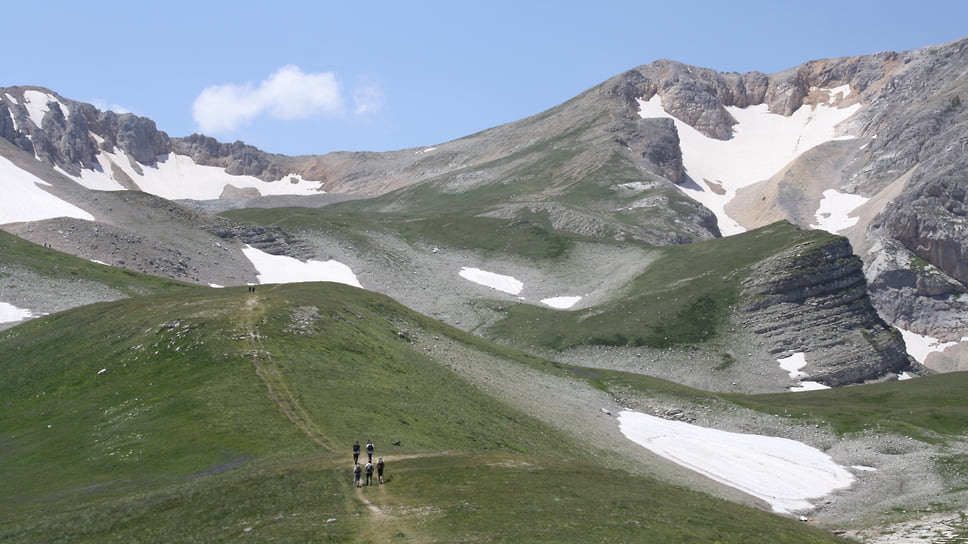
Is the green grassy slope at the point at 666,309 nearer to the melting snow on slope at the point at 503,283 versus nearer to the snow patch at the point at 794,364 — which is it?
the melting snow on slope at the point at 503,283

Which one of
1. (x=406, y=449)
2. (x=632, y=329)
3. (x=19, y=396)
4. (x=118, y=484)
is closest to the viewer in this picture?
(x=118, y=484)

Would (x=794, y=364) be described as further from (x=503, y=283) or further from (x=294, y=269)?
(x=294, y=269)

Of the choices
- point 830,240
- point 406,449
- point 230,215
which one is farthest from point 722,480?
point 230,215

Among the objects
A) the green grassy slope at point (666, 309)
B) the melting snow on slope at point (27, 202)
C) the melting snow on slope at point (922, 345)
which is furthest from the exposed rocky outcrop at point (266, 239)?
the melting snow on slope at point (922, 345)

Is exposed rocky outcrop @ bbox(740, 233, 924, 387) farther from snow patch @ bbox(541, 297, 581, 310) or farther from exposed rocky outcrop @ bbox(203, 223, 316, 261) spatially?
exposed rocky outcrop @ bbox(203, 223, 316, 261)

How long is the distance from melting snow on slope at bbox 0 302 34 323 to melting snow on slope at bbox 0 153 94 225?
53.6 metres

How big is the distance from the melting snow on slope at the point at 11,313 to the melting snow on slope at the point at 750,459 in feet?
230

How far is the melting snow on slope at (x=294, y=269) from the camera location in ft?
490

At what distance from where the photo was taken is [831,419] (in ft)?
276

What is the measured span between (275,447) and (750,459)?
50041mm

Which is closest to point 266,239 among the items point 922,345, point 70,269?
point 70,269

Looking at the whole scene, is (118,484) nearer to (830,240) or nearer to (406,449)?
(406,449)

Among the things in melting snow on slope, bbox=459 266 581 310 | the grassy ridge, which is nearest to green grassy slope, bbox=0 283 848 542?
the grassy ridge

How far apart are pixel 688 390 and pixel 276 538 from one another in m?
74.5
